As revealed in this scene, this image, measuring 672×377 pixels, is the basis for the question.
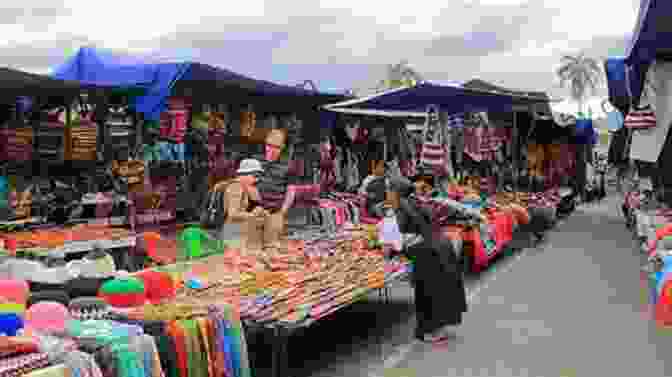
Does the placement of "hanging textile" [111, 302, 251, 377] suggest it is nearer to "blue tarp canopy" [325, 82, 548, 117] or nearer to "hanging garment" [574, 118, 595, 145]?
"blue tarp canopy" [325, 82, 548, 117]

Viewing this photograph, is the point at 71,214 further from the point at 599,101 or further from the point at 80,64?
the point at 599,101

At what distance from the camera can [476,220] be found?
9.37m

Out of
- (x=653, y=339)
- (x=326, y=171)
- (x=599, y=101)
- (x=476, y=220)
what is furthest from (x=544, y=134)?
(x=653, y=339)

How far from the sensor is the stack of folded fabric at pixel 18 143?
8211 mm

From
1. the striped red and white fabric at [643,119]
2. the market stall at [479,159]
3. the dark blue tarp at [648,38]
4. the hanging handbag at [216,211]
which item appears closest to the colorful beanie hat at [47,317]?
the hanging handbag at [216,211]

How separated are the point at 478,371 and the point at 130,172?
236 inches

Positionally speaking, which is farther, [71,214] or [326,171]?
[326,171]

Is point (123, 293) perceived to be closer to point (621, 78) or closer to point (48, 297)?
point (48, 297)

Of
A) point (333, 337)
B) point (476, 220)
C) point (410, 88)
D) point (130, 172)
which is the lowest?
point (333, 337)

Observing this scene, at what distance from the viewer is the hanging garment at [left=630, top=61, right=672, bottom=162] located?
7.06 metres

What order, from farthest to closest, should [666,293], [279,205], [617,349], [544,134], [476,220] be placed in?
[544,134] < [476,220] < [279,205] < [617,349] < [666,293]

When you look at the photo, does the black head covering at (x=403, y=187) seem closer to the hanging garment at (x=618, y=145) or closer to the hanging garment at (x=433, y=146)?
the hanging garment at (x=433, y=146)

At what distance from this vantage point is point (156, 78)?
818 cm

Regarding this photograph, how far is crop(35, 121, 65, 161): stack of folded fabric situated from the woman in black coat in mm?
4615
